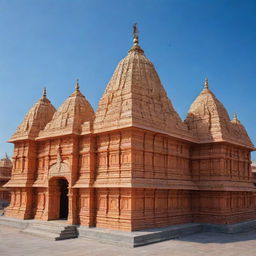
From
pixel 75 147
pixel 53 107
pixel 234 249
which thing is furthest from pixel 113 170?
pixel 53 107

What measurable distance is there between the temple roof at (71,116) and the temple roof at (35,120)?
133cm

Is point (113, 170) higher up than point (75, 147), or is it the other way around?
point (75, 147)

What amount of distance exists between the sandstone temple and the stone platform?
61cm

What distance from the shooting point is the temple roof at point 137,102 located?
16.2m

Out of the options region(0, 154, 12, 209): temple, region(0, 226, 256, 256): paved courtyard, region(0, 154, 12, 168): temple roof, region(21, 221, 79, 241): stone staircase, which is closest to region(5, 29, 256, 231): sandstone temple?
region(21, 221, 79, 241): stone staircase

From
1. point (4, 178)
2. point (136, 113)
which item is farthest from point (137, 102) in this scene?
point (4, 178)

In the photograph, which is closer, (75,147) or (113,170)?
(113,170)

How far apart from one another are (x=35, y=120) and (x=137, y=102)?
908 centimetres

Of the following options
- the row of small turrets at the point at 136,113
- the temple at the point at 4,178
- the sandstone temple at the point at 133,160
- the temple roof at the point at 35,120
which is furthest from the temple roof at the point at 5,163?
the row of small turrets at the point at 136,113

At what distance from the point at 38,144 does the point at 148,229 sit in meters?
10.3

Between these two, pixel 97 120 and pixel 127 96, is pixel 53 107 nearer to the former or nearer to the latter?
pixel 97 120

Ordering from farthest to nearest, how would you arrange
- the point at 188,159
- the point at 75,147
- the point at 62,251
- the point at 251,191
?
the point at 251,191
the point at 188,159
the point at 75,147
the point at 62,251

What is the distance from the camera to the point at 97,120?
1775 centimetres

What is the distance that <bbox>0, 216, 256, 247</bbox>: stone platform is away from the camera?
45.4 feet
